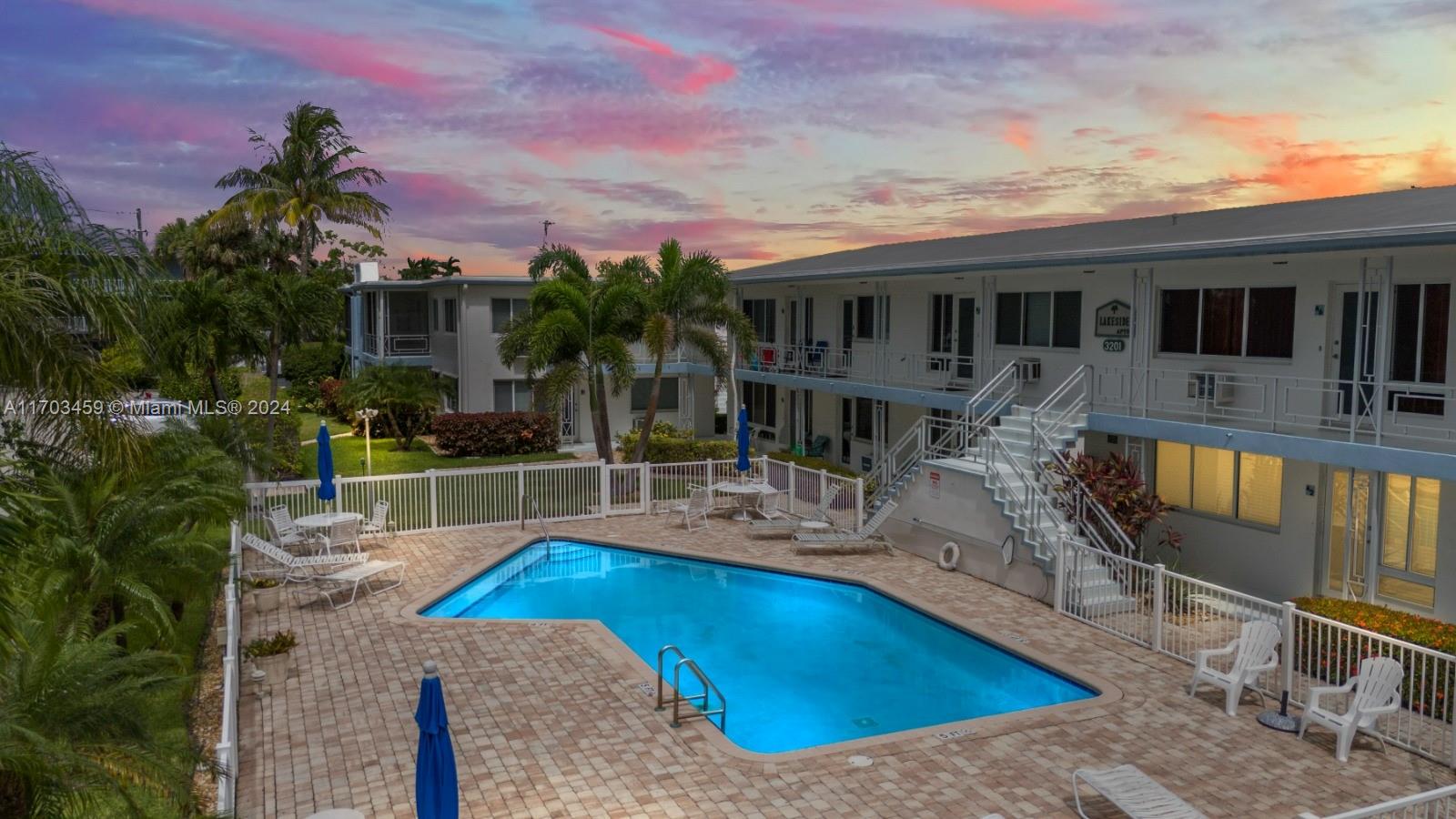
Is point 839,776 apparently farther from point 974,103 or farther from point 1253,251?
point 974,103

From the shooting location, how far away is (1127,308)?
19094mm

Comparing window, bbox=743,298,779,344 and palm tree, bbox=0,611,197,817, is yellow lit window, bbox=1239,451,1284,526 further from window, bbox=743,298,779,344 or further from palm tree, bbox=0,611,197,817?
window, bbox=743,298,779,344

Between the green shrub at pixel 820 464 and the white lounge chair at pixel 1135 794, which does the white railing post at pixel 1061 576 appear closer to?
the white lounge chair at pixel 1135 794

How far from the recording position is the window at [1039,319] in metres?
20.5

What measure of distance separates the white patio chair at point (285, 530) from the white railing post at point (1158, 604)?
46.5 ft

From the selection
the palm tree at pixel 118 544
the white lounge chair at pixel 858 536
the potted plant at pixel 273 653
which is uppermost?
the palm tree at pixel 118 544

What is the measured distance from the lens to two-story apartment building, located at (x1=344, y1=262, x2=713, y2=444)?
108 feet

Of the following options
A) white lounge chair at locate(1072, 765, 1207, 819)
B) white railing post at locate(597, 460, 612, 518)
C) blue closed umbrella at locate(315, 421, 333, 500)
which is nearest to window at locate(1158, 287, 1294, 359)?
white lounge chair at locate(1072, 765, 1207, 819)

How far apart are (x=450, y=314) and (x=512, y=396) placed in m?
3.70

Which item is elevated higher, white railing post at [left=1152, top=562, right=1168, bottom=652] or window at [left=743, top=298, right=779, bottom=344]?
window at [left=743, top=298, right=779, bottom=344]

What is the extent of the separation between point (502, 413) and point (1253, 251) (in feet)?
73.6

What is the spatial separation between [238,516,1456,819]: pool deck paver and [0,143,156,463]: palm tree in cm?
410

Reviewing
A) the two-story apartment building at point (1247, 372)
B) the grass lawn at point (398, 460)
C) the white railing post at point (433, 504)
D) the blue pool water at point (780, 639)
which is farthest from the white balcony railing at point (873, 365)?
the white railing post at point (433, 504)

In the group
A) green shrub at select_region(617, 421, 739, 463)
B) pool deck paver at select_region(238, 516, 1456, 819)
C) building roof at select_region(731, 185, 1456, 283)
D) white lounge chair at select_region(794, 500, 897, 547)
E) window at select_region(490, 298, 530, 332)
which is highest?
building roof at select_region(731, 185, 1456, 283)
